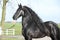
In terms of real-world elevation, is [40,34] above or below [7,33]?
above

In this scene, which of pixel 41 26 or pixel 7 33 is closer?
pixel 41 26

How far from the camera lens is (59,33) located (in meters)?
10.1

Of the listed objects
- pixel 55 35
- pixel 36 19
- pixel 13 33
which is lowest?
pixel 13 33

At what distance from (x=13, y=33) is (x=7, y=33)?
0.64 metres

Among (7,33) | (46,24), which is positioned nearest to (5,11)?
(7,33)

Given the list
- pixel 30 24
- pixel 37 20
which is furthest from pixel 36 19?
pixel 30 24

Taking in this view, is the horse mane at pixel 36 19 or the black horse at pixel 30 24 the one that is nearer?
the black horse at pixel 30 24

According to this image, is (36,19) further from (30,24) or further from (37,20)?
(30,24)

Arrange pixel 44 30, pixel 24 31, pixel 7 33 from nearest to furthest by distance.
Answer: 1. pixel 24 31
2. pixel 44 30
3. pixel 7 33

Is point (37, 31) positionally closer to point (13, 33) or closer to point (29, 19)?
point (29, 19)

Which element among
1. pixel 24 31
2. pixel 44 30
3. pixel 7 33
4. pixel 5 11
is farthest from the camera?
pixel 7 33

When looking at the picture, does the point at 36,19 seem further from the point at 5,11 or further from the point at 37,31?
the point at 5,11

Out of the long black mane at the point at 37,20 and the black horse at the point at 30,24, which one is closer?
the black horse at the point at 30,24

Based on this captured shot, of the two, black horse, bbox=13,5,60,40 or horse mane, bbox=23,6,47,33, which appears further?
horse mane, bbox=23,6,47,33
